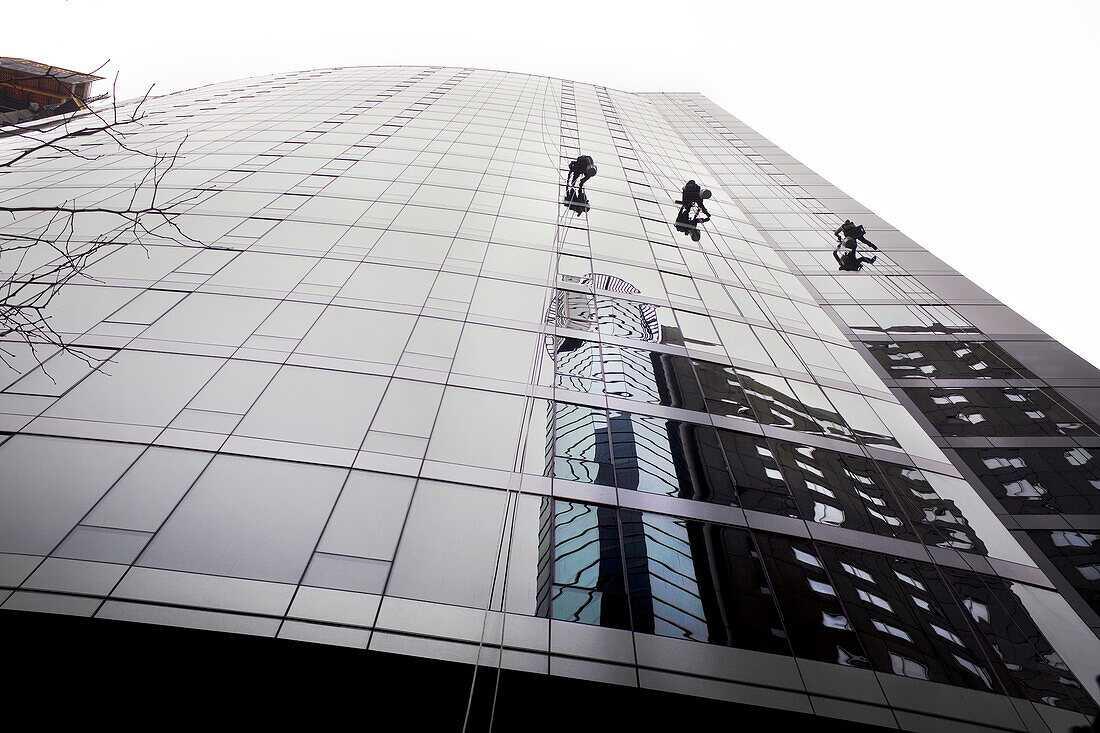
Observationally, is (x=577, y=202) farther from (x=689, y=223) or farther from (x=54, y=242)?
(x=54, y=242)

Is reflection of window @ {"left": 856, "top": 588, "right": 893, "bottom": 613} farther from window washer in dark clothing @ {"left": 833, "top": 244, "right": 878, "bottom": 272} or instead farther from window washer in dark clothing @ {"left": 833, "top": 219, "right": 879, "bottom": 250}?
window washer in dark clothing @ {"left": 833, "top": 219, "right": 879, "bottom": 250}

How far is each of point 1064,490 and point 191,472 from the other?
60.6 feet

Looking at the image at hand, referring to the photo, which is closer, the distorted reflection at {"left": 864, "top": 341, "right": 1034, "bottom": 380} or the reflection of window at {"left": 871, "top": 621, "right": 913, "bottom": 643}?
the reflection of window at {"left": 871, "top": 621, "right": 913, "bottom": 643}

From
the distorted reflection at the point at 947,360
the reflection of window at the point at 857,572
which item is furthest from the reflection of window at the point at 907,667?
the distorted reflection at the point at 947,360

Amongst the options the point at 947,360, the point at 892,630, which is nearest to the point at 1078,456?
the point at 947,360

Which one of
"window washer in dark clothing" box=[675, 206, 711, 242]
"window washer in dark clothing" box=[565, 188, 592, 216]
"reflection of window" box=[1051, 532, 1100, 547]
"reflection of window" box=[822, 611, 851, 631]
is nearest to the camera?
"reflection of window" box=[822, 611, 851, 631]

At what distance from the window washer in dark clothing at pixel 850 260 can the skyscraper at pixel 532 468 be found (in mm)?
4258

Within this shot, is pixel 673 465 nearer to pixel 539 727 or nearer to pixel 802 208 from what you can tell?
pixel 539 727

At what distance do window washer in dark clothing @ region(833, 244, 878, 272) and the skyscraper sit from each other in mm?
4258

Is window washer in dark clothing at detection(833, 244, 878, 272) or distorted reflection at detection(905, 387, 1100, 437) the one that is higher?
window washer in dark clothing at detection(833, 244, 878, 272)

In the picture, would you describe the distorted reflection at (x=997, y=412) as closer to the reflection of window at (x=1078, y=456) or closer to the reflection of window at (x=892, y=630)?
the reflection of window at (x=1078, y=456)

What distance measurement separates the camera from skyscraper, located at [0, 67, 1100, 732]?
6281mm

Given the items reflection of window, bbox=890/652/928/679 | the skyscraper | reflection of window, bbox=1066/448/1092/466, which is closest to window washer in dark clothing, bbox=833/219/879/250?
the skyscraper

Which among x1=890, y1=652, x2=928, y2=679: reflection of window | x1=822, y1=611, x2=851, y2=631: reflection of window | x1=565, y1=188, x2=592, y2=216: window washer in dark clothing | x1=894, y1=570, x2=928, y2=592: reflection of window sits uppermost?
x1=565, y1=188, x2=592, y2=216: window washer in dark clothing
